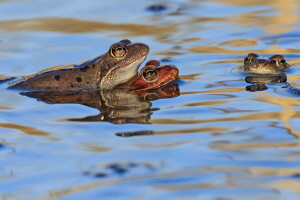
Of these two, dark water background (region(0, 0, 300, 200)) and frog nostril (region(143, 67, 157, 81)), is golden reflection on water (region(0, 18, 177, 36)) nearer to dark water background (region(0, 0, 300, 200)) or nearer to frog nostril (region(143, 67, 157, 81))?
dark water background (region(0, 0, 300, 200))

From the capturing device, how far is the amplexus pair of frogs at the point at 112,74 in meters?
7.93

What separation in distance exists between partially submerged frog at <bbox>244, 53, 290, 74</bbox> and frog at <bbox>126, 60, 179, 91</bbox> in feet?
3.19

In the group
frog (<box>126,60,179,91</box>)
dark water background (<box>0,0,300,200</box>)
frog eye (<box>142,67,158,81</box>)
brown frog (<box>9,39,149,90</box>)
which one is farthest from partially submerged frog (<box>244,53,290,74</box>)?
brown frog (<box>9,39,149,90</box>)

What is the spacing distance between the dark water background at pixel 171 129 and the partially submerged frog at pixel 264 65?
13 cm

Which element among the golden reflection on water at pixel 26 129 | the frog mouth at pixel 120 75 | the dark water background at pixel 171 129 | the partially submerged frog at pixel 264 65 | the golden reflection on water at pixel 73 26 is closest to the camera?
the dark water background at pixel 171 129

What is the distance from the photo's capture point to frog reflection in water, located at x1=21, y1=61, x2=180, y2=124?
6613 millimetres

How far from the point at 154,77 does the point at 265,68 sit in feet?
4.80

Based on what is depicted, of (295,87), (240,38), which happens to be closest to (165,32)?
(240,38)

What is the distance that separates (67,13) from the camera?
1199cm

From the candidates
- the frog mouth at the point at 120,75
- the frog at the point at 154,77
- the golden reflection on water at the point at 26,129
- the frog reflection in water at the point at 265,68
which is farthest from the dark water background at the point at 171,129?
the frog mouth at the point at 120,75

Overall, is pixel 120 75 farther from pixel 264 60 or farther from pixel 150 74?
pixel 264 60

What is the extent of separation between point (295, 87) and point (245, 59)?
1.28 m

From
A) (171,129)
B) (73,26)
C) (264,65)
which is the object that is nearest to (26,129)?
(171,129)

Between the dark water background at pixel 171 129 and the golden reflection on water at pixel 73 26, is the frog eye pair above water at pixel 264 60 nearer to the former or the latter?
the dark water background at pixel 171 129
